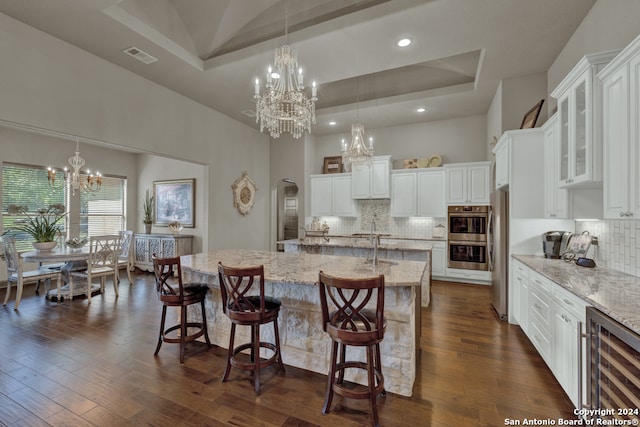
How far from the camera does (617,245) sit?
2.50m

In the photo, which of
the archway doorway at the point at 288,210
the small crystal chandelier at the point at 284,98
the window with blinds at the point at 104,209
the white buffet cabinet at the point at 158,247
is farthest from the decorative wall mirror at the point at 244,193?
the small crystal chandelier at the point at 284,98

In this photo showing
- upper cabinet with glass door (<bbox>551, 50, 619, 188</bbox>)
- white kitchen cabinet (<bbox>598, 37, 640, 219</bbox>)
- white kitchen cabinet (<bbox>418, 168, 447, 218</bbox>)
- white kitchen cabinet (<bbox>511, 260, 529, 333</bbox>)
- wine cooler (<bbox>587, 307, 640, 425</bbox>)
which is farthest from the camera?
white kitchen cabinet (<bbox>418, 168, 447, 218</bbox>)

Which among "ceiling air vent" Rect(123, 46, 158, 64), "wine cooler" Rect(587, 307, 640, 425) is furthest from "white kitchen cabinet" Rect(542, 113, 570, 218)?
"ceiling air vent" Rect(123, 46, 158, 64)

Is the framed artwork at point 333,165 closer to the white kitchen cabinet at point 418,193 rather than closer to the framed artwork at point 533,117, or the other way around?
the white kitchen cabinet at point 418,193

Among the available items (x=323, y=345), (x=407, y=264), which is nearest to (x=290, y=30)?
(x=407, y=264)

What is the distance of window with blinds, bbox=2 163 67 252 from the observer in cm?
550

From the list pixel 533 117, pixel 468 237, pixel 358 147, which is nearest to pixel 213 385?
pixel 358 147

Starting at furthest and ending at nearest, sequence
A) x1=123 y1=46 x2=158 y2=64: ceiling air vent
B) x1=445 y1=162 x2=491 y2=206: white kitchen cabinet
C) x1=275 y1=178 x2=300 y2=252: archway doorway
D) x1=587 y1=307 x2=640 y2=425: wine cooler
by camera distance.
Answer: x1=275 y1=178 x2=300 y2=252: archway doorway < x1=445 y1=162 x2=491 y2=206: white kitchen cabinet < x1=123 y1=46 x2=158 y2=64: ceiling air vent < x1=587 y1=307 x2=640 y2=425: wine cooler

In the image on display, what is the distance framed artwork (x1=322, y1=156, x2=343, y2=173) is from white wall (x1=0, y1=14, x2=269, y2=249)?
181cm

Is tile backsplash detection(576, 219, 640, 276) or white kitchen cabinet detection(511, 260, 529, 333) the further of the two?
white kitchen cabinet detection(511, 260, 529, 333)

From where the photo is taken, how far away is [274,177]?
754cm

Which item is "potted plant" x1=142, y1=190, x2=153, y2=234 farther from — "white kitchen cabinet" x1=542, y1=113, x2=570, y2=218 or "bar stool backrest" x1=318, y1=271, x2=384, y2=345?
"white kitchen cabinet" x1=542, y1=113, x2=570, y2=218

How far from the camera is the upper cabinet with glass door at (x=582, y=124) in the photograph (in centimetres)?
219

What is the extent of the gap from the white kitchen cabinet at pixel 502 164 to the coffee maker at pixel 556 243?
0.79 meters
